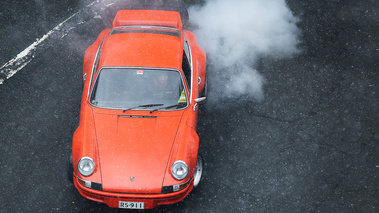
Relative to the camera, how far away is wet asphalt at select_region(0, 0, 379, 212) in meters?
5.34

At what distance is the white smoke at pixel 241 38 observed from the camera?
6613 mm

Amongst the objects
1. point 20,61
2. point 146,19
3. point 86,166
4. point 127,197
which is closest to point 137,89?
point 86,166

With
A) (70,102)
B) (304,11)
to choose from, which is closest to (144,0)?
(70,102)

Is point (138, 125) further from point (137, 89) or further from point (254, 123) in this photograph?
point (254, 123)

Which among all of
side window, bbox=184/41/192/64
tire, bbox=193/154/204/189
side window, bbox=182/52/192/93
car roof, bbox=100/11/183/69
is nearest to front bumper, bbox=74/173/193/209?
tire, bbox=193/154/204/189

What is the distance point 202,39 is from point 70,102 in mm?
2718

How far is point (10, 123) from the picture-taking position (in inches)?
230

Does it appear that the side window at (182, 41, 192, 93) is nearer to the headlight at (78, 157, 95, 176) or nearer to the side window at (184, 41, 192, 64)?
the side window at (184, 41, 192, 64)

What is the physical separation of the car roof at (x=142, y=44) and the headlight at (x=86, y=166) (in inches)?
53.2

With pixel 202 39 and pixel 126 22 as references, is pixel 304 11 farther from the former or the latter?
pixel 126 22

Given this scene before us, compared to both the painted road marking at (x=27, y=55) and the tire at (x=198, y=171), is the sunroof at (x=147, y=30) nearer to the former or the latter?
the painted road marking at (x=27, y=55)

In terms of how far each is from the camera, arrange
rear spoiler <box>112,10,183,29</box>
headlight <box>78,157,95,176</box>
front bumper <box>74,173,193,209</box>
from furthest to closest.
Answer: rear spoiler <box>112,10,183,29</box>
headlight <box>78,157,95,176</box>
front bumper <box>74,173,193,209</box>

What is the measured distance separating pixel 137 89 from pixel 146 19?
5.23 feet

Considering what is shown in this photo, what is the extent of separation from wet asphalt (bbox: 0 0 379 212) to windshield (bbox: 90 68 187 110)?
3.64 feet
